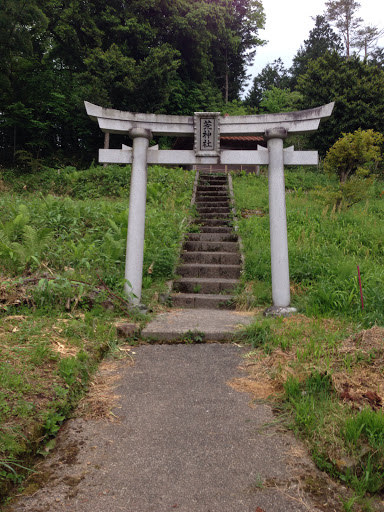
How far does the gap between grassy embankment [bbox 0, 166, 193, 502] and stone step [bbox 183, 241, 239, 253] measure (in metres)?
0.37

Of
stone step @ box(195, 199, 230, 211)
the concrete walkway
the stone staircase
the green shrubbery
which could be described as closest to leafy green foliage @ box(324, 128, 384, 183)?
stone step @ box(195, 199, 230, 211)

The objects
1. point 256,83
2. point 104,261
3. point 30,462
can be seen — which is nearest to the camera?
point 30,462

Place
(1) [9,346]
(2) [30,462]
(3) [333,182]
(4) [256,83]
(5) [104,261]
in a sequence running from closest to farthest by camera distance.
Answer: (2) [30,462] → (1) [9,346] → (5) [104,261] → (3) [333,182] → (4) [256,83]

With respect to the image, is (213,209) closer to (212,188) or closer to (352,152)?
(212,188)

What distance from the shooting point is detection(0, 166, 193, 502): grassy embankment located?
251cm

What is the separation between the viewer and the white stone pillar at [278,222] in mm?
5379

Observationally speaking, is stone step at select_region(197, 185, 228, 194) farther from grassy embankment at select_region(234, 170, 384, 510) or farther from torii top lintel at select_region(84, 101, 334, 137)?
torii top lintel at select_region(84, 101, 334, 137)

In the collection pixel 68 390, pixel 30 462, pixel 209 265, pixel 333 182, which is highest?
pixel 333 182

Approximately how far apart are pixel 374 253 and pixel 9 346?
6.33 m

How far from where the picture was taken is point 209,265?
7164 millimetres

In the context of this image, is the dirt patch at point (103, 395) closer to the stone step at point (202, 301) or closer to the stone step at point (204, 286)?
the stone step at point (202, 301)

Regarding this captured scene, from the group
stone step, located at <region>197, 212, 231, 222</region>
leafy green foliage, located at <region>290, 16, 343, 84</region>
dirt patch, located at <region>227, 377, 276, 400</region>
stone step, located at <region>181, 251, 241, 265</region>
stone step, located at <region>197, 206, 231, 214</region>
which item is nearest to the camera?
dirt patch, located at <region>227, 377, 276, 400</region>

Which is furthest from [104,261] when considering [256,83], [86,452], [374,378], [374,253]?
[256,83]

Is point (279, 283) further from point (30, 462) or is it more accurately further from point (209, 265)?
point (30, 462)
